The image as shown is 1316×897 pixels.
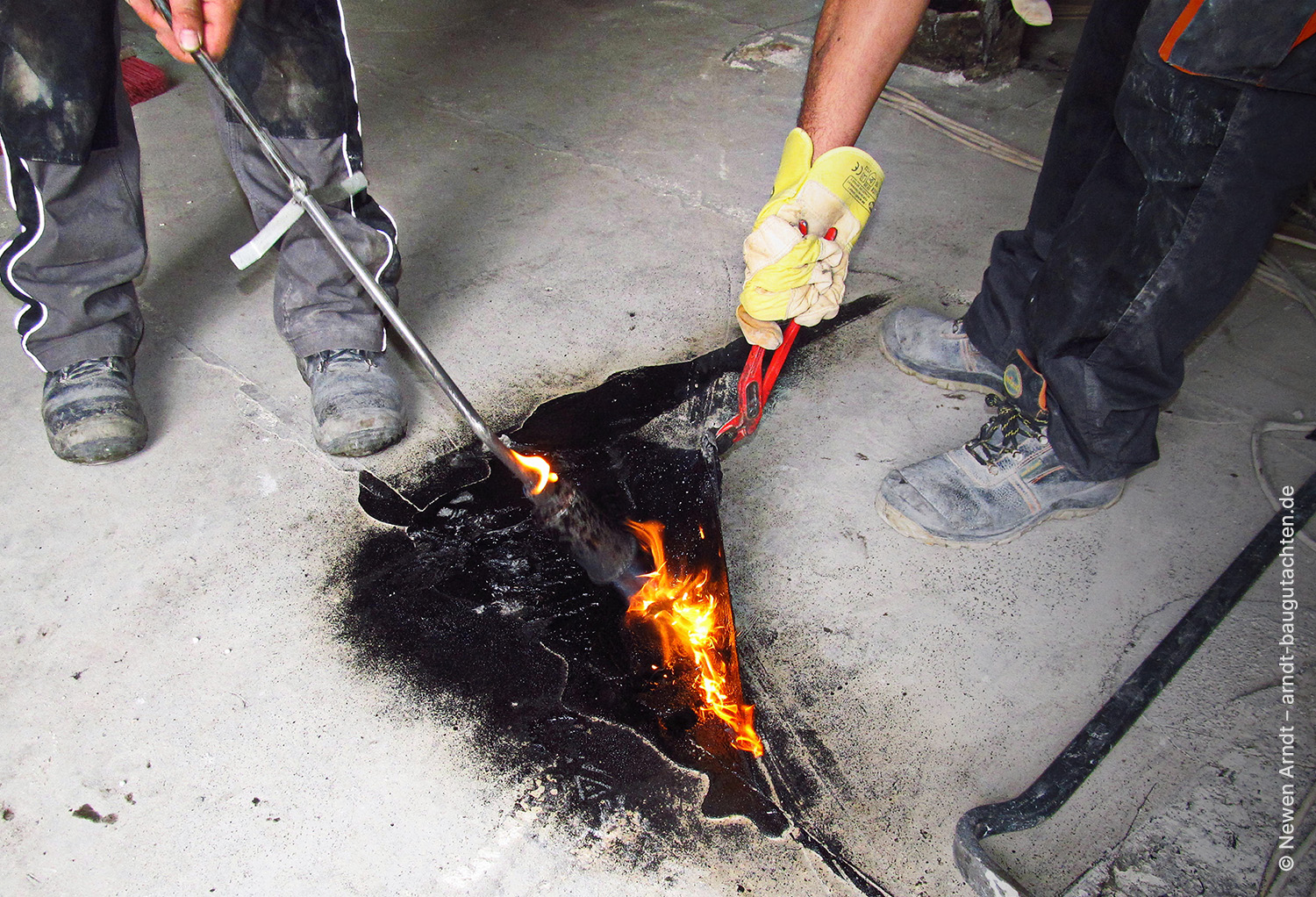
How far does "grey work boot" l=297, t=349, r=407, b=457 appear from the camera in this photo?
1860 mm

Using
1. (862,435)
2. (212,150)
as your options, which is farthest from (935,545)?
(212,150)

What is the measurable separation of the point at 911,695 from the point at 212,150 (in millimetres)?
2828

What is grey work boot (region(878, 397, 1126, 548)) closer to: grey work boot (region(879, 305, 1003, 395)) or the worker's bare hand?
grey work boot (region(879, 305, 1003, 395))

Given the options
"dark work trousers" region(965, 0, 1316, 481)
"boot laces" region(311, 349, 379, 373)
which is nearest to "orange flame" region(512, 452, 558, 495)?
"boot laces" region(311, 349, 379, 373)

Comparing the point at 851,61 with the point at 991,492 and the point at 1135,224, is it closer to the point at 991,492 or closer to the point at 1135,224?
the point at 1135,224

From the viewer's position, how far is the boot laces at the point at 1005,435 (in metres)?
1.82

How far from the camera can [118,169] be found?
1.79 m

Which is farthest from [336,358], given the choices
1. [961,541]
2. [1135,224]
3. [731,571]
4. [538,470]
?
[1135,224]

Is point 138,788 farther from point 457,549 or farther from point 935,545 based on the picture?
point 935,545

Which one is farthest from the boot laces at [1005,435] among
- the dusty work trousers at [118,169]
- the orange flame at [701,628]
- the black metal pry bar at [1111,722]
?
the dusty work trousers at [118,169]

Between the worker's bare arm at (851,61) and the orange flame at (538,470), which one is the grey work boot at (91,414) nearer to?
the orange flame at (538,470)

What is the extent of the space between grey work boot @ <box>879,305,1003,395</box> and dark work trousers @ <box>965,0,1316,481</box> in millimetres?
150

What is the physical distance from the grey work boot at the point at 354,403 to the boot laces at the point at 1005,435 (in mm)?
1307

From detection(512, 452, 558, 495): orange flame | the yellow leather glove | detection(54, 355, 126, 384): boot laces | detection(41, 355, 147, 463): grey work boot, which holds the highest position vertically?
the yellow leather glove
